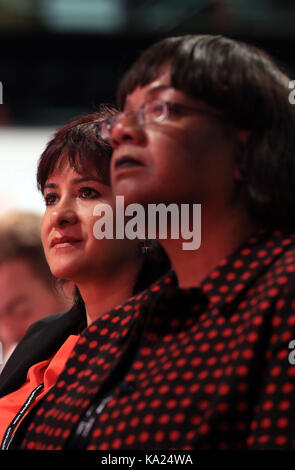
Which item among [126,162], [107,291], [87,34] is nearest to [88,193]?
[107,291]

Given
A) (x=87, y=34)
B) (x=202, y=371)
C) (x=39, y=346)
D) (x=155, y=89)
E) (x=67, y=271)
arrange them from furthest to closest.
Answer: (x=87, y=34), (x=39, y=346), (x=67, y=271), (x=155, y=89), (x=202, y=371)

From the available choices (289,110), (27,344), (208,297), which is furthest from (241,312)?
(27,344)

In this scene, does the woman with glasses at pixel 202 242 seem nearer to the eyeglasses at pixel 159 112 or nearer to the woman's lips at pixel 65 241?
the eyeglasses at pixel 159 112

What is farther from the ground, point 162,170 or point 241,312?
point 162,170

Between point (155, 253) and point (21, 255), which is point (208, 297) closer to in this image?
point (155, 253)

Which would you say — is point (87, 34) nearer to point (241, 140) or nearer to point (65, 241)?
point (65, 241)

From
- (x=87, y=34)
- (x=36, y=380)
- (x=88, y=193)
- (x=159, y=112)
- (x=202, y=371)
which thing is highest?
(x=87, y=34)

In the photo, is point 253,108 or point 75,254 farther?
point 75,254

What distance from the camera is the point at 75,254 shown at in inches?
49.1

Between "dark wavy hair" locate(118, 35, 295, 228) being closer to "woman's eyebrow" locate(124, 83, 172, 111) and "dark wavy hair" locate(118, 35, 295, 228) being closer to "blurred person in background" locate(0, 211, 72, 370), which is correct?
"woman's eyebrow" locate(124, 83, 172, 111)

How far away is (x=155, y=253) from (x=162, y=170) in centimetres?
33

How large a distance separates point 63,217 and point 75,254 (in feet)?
0.23

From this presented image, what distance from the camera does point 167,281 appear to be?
105 cm

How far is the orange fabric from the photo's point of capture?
1261mm
